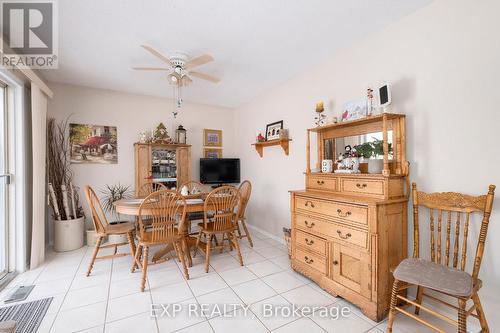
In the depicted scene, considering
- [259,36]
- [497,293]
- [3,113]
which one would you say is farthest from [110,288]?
[497,293]

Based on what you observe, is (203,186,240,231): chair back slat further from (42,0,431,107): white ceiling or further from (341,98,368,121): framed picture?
(42,0,431,107): white ceiling

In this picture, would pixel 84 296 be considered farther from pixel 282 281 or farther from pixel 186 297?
pixel 282 281

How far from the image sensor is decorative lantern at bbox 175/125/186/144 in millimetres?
4152

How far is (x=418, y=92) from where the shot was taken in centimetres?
187

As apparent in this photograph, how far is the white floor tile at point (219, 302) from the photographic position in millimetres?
1847

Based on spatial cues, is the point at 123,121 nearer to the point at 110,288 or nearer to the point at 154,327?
the point at 110,288

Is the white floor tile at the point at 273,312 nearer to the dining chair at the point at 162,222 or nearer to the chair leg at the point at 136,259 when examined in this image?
the dining chair at the point at 162,222

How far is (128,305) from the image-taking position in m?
1.92

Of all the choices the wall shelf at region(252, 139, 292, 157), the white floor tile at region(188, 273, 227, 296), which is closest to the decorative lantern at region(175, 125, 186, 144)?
the wall shelf at region(252, 139, 292, 157)

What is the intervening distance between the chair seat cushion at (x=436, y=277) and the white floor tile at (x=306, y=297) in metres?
0.77

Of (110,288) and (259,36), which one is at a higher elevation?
(259,36)

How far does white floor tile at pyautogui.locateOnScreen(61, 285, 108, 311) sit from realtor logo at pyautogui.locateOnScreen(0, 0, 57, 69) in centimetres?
229

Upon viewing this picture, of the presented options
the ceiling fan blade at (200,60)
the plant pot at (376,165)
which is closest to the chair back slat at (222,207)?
the ceiling fan blade at (200,60)

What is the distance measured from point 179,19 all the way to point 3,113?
2.30 meters
